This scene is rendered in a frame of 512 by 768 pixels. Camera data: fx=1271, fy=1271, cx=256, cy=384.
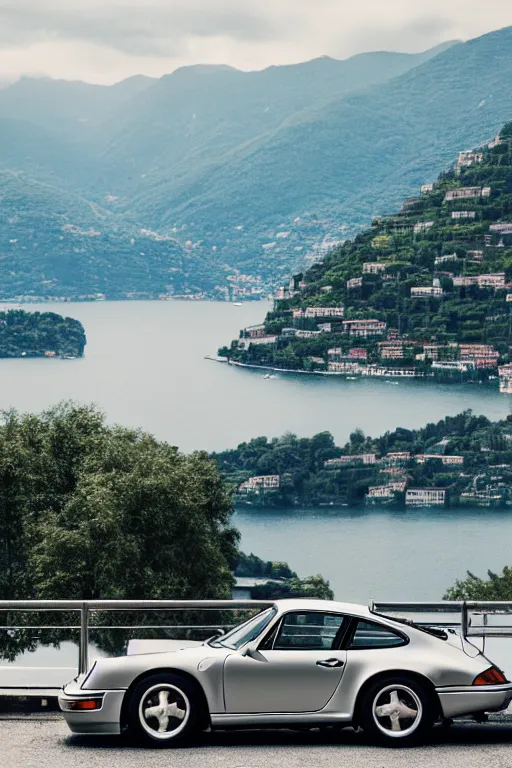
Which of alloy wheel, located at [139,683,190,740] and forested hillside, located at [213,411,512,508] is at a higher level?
alloy wheel, located at [139,683,190,740]

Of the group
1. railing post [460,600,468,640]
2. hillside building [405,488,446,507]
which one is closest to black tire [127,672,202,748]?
railing post [460,600,468,640]

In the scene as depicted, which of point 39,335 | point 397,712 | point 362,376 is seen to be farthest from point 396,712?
point 39,335

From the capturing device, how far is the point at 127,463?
2739 cm

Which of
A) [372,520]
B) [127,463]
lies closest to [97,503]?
[127,463]

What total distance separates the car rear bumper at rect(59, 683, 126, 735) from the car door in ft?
1.71

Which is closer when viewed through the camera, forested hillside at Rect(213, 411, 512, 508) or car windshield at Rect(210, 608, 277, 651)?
car windshield at Rect(210, 608, 277, 651)

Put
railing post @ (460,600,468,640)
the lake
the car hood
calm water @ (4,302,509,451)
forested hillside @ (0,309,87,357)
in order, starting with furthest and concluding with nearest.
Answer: forested hillside @ (0,309,87,357), calm water @ (4,302,509,451), the lake, railing post @ (460,600,468,640), the car hood

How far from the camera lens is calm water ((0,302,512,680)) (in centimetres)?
8056

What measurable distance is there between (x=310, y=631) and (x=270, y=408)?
11649 cm

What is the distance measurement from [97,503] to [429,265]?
11480 cm

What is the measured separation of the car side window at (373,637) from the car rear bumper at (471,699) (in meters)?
0.30

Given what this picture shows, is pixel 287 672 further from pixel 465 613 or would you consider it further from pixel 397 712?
pixel 465 613

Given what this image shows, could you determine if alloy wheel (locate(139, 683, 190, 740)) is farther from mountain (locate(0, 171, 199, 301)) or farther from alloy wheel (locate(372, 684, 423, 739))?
mountain (locate(0, 171, 199, 301))

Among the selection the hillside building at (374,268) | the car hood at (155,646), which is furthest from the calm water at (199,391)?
the car hood at (155,646)
